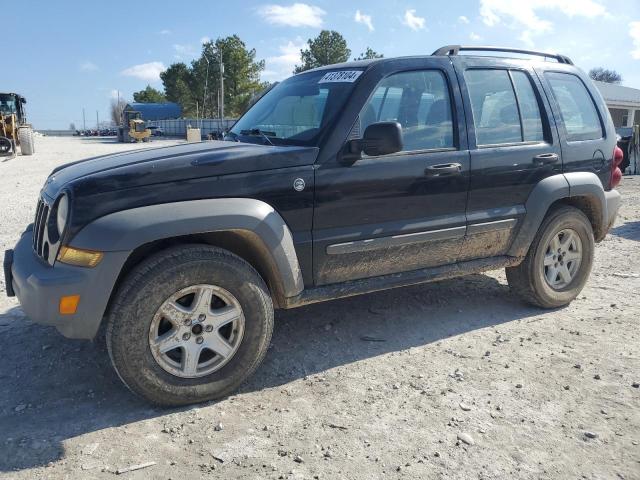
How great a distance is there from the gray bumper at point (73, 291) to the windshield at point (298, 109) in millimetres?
1427

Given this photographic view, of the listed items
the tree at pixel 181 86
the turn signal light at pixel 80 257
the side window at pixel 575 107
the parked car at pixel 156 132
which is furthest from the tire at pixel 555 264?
the tree at pixel 181 86

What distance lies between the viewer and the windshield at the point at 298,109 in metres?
3.55

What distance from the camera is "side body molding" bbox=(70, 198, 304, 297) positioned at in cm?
274

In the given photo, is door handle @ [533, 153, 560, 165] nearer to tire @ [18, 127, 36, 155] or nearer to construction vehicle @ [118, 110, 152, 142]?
tire @ [18, 127, 36, 155]

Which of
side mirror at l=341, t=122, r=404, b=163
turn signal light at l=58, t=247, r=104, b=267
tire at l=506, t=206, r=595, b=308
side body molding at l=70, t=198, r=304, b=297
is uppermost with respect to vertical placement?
side mirror at l=341, t=122, r=404, b=163

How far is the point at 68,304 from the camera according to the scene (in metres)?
2.74

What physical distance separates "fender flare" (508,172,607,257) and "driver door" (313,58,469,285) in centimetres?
63

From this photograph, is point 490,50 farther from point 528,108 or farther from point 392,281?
point 392,281

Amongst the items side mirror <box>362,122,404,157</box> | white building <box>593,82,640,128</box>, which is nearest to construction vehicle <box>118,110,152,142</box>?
white building <box>593,82,640,128</box>

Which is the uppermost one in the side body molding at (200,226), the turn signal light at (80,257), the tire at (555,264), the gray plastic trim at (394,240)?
the side body molding at (200,226)

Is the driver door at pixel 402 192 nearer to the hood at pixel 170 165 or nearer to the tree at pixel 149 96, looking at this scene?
the hood at pixel 170 165

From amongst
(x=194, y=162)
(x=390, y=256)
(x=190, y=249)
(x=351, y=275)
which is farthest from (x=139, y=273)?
(x=390, y=256)

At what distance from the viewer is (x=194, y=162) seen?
304cm

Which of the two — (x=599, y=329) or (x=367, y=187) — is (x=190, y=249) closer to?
(x=367, y=187)
